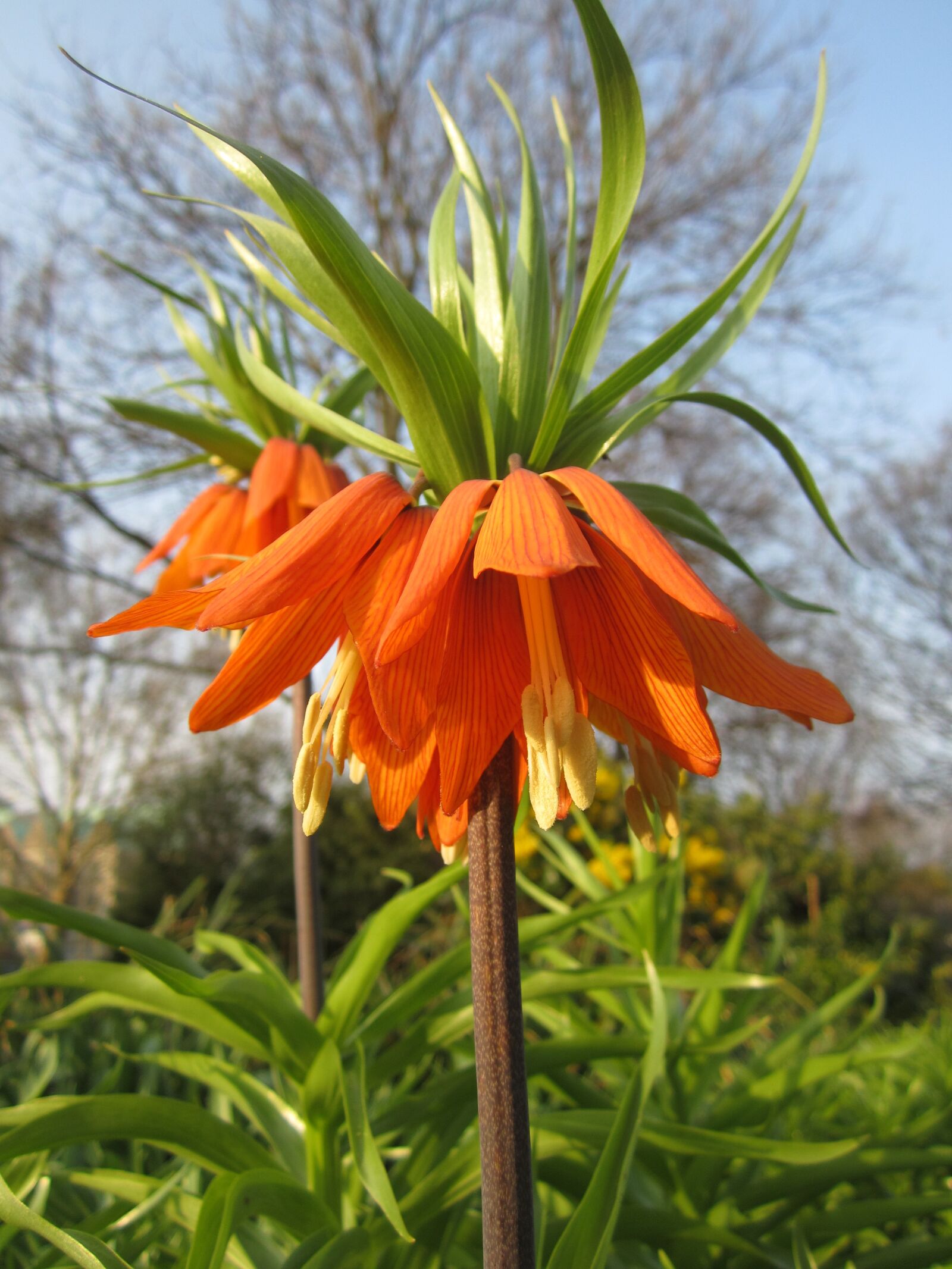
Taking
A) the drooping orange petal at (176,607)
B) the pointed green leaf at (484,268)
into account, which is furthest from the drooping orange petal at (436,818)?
the pointed green leaf at (484,268)

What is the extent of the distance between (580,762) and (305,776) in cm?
21

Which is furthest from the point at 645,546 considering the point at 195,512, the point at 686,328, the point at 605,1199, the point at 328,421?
the point at 195,512

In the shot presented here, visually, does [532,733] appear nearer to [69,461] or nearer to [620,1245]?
[620,1245]

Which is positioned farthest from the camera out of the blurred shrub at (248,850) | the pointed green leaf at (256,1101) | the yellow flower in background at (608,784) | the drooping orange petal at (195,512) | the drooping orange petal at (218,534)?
the blurred shrub at (248,850)

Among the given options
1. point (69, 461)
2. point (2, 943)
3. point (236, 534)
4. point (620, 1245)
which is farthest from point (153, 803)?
point (620, 1245)

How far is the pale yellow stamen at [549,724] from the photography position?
22.7 inches

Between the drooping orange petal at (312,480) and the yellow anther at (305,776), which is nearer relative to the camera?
the yellow anther at (305,776)

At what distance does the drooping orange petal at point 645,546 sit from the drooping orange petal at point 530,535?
0.05 ft

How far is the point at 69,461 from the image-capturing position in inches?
263

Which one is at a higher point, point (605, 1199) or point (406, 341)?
point (406, 341)

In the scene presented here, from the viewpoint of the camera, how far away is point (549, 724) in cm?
58

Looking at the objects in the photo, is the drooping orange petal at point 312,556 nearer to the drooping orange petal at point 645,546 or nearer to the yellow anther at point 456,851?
the drooping orange petal at point 645,546

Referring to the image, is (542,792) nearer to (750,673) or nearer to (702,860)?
(750,673)

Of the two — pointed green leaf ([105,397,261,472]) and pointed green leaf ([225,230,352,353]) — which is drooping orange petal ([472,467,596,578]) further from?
pointed green leaf ([105,397,261,472])
